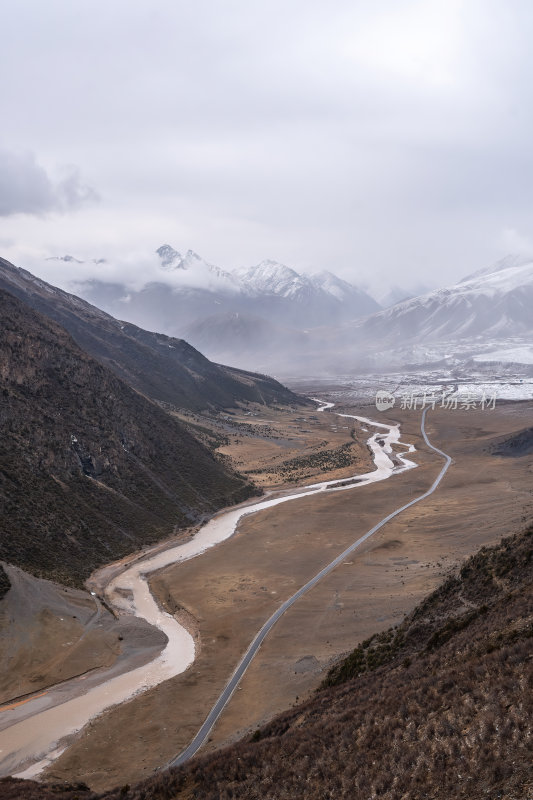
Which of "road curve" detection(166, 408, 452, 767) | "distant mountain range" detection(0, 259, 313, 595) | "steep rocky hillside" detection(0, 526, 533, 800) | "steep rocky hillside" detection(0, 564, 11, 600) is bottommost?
"road curve" detection(166, 408, 452, 767)

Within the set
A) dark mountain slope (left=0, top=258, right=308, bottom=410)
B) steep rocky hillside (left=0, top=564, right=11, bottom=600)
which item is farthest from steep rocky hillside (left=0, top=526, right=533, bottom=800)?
dark mountain slope (left=0, top=258, right=308, bottom=410)

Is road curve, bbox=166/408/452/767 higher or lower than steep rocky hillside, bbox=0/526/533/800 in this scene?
lower

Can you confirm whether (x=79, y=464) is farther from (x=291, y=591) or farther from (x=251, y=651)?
(x=251, y=651)

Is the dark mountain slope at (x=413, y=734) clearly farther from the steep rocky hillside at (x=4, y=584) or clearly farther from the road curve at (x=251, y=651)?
the steep rocky hillside at (x=4, y=584)

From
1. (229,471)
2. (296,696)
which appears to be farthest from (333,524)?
(296,696)

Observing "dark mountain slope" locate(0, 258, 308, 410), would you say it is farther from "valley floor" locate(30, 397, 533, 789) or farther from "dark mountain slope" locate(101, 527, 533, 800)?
"dark mountain slope" locate(101, 527, 533, 800)
